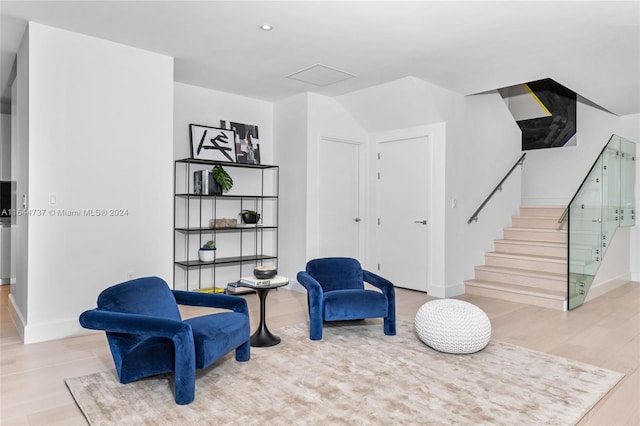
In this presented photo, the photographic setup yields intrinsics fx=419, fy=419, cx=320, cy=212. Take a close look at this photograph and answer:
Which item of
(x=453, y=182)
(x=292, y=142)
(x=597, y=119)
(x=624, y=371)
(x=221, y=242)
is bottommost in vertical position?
(x=624, y=371)

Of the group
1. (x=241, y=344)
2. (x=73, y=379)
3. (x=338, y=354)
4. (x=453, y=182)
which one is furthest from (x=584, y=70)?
(x=73, y=379)

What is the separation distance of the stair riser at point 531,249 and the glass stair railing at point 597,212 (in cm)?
47

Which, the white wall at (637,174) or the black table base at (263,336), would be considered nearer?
the black table base at (263,336)

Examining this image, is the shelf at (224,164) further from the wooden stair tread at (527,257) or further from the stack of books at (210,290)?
the wooden stair tread at (527,257)

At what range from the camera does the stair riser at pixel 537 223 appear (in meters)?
6.23

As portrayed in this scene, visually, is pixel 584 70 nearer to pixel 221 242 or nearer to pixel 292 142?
pixel 292 142

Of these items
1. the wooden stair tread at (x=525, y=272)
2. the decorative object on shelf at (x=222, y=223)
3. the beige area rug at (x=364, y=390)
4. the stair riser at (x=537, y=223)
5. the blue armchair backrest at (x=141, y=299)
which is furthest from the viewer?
the stair riser at (x=537, y=223)

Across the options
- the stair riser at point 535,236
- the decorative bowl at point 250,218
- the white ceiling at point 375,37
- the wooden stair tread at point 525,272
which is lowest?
the wooden stair tread at point 525,272

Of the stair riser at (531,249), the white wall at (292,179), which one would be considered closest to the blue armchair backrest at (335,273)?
the white wall at (292,179)

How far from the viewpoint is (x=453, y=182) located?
5535 millimetres

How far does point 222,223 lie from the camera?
5.40 metres

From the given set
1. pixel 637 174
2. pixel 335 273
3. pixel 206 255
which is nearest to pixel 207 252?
pixel 206 255

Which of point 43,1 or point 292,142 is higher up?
point 43,1

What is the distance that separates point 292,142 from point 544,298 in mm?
3735
